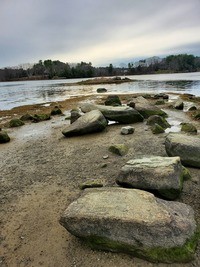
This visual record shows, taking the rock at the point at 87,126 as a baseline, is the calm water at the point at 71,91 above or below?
below

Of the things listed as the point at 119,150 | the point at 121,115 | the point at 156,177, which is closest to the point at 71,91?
the point at 121,115

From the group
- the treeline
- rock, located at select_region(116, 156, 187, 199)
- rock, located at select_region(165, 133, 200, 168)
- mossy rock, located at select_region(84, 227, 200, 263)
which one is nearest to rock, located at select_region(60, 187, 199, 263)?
mossy rock, located at select_region(84, 227, 200, 263)

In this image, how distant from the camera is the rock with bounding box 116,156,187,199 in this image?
5.89 meters

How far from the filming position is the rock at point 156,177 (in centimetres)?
589

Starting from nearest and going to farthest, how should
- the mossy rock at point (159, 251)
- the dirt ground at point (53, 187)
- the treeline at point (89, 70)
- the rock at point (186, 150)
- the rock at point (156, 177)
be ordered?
the mossy rock at point (159, 251) < the dirt ground at point (53, 187) < the rock at point (156, 177) < the rock at point (186, 150) < the treeline at point (89, 70)

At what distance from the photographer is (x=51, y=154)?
34.1 ft

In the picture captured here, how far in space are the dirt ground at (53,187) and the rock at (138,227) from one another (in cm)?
21

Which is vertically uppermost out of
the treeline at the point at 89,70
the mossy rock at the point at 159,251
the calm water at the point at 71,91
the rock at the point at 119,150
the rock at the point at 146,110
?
the mossy rock at the point at 159,251

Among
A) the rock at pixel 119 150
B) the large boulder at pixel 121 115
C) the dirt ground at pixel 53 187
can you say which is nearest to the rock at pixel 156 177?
the dirt ground at pixel 53 187

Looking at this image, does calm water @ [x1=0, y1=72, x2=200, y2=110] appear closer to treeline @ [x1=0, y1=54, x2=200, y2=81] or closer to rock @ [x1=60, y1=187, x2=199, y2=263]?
rock @ [x1=60, y1=187, x2=199, y2=263]

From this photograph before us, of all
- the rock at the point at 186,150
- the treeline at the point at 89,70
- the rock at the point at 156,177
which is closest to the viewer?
the rock at the point at 156,177

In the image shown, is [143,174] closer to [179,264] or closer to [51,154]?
[179,264]

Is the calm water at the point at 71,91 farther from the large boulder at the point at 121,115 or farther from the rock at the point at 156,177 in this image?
the rock at the point at 156,177

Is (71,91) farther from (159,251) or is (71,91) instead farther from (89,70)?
(89,70)
